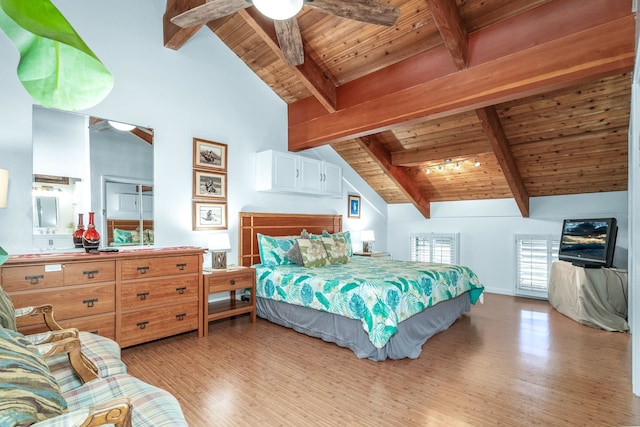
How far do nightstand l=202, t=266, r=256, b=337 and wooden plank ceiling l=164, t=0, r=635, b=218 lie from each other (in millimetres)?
2061

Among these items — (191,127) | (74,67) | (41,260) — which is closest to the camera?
(74,67)

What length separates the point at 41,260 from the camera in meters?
2.59

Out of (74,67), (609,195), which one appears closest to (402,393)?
(74,67)

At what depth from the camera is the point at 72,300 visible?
2.75 meters

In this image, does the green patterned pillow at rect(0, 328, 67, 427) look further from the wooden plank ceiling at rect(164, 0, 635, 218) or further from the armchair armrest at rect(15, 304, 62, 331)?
the wooden plank ceiling at rect(164, 0, 635, 218)

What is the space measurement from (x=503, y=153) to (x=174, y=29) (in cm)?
412

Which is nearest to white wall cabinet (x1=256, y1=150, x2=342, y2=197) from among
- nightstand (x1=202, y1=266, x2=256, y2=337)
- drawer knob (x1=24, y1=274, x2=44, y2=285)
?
nightstand (x1=202, y1=266, x2=256, y2=337)

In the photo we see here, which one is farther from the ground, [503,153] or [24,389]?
[503,153]

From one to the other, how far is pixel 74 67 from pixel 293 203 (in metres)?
4.83

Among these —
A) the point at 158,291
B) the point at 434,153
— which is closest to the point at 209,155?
the point at 158,291

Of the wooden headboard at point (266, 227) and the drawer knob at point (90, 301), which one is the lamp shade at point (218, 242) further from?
the drawer knob at point (90, 301)

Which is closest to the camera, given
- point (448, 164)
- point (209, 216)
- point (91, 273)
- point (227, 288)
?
point (91, 273)

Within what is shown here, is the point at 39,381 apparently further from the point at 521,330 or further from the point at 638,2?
the point at 521,330

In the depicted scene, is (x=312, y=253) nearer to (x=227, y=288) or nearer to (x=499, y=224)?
(x=227, y=288)
